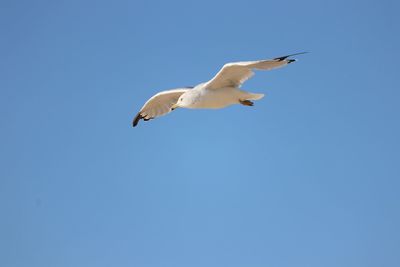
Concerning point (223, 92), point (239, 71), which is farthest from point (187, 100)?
point (239, 71)

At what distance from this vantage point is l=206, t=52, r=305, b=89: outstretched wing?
359 inches

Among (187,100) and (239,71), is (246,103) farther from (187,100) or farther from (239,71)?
(187,100)

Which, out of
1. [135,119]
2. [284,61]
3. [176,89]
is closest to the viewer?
[284,61]

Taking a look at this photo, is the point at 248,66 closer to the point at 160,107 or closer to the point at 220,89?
the point at 220,89

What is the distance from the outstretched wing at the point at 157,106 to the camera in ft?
37.9

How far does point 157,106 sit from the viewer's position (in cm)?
1195

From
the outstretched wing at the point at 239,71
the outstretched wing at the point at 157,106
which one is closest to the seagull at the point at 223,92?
the outstretched wing at the point at 239,71

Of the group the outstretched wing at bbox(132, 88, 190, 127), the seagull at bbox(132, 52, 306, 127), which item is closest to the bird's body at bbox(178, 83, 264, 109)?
the seagull at bbox(132, 52, 306, 127)

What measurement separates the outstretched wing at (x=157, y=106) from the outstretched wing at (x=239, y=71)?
5.35ft

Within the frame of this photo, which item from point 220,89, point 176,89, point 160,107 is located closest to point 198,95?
point 220,89

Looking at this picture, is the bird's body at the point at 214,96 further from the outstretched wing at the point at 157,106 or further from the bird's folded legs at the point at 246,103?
the outstretched wing at the point at 157,106

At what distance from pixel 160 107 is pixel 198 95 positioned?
2245 millimetres

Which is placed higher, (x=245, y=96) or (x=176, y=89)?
(x=176, y=89)

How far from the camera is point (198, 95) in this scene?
9836 mm
